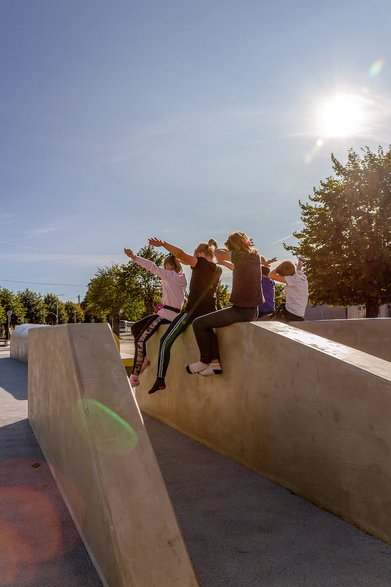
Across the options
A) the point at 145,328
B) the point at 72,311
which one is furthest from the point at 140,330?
the point at 72,311

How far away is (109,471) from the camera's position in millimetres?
2783

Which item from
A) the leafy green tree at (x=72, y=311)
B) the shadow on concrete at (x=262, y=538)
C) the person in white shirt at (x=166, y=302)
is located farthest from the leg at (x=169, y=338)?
the leafy green tree at (x=72, y=311)

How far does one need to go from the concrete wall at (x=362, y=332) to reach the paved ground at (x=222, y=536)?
2.38 m

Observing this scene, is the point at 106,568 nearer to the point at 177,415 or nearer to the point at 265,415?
the point at 265,415

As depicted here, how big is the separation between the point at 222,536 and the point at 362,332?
374cm

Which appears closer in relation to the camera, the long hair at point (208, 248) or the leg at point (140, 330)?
the long hair at point (208, 248)

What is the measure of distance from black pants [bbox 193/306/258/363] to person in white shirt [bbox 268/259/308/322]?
2.12 m

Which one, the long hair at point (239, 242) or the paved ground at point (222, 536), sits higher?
the long hair at point (239, 242)

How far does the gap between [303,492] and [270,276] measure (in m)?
3.64

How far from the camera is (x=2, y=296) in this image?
206 feet

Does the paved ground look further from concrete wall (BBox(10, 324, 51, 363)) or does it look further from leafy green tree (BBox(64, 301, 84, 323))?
leafy green tree (BBox(64, 301, 84, 323))

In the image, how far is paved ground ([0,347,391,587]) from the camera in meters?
2.77

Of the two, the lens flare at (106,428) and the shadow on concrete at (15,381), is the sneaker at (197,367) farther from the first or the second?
Result: the shadow on concrete at (15,381)

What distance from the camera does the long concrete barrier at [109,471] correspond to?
252 centimetres
